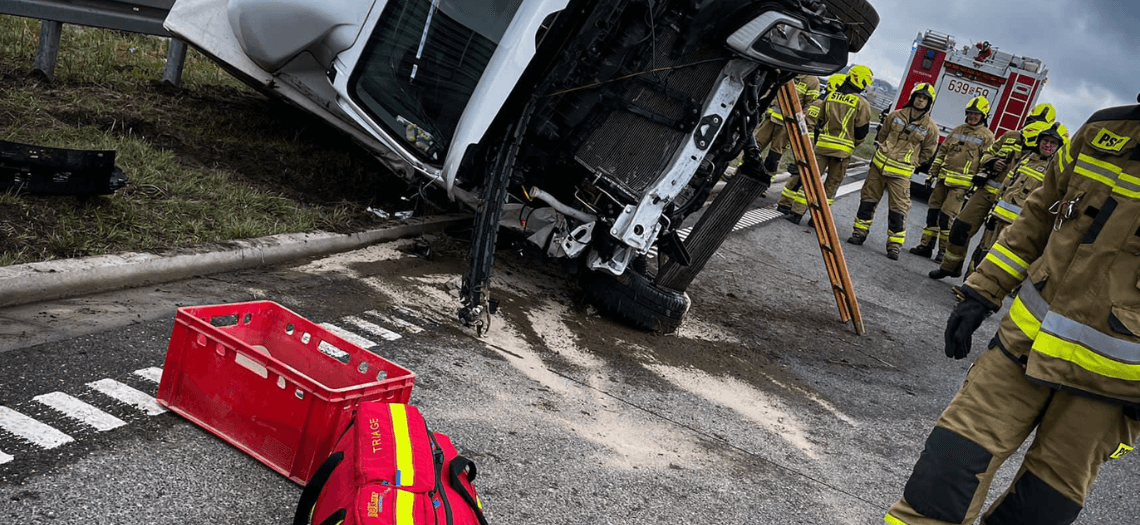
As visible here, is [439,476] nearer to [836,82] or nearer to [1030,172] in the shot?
[1030,172]

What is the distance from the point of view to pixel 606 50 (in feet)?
16.1

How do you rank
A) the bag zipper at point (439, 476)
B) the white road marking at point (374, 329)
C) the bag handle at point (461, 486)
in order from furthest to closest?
the white road marking at point (374, 329) → the bag handle at point (461, 486) → the bag zipper at point (439, 476)

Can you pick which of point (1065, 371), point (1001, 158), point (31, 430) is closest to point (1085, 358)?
point (1065, 371)

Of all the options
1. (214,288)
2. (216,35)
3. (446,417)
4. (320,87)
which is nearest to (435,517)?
(446,417)

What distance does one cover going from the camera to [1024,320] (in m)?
3.10

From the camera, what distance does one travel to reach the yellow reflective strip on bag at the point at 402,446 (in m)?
2.51

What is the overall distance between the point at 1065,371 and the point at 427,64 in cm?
354

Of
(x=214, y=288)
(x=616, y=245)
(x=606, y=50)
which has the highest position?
(x=606, y=50)

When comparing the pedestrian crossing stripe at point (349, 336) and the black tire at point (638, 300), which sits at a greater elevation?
the black tire at point (638, 300)

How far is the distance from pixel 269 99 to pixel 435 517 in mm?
6006

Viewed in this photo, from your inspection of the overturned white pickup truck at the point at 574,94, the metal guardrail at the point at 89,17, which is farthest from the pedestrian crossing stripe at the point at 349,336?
the metal guardrail at the point at 89,17

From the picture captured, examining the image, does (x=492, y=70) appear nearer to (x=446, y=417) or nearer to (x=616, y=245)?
(x=616, y=245)

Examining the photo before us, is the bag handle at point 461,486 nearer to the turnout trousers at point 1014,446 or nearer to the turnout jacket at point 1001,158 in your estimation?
the turnout trousers at point 1014,446

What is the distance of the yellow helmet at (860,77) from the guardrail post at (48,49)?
8415 mm
